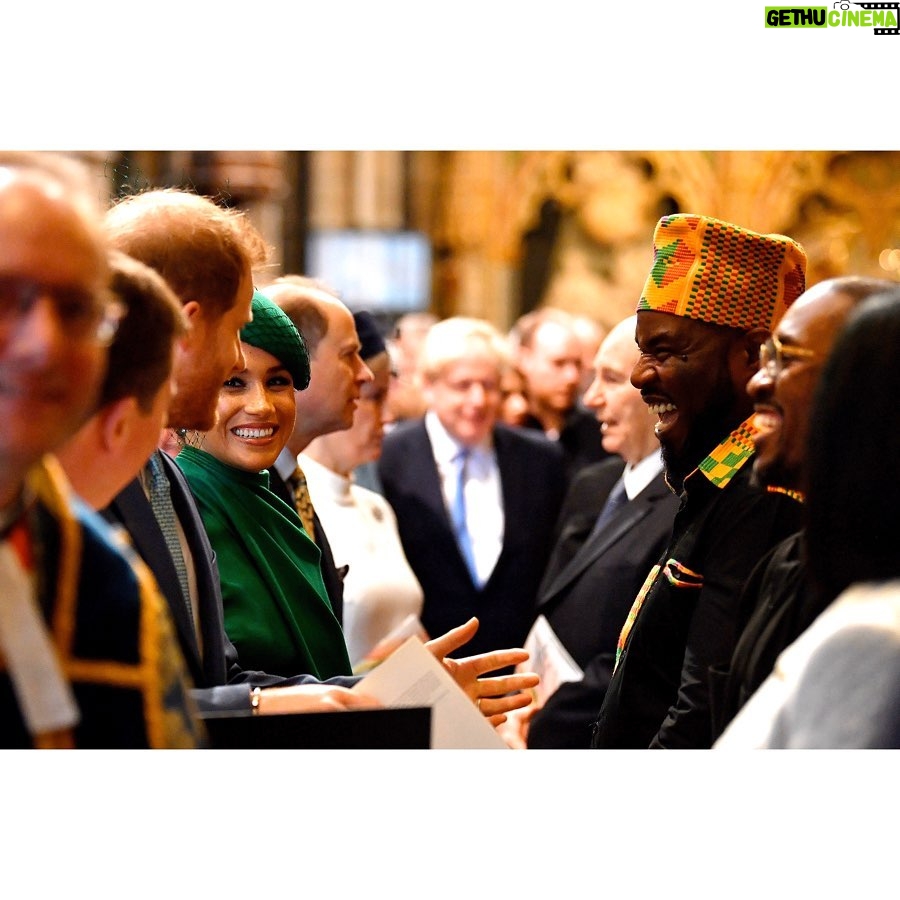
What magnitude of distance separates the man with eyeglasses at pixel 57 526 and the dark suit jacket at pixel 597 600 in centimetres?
231

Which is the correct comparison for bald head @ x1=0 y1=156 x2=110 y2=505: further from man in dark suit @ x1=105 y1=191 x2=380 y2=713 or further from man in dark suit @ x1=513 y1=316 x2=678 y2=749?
man in dark suit @ x1=513 y1=316 x2=678 y2=749

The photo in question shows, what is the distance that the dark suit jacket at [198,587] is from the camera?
2289 millimetres

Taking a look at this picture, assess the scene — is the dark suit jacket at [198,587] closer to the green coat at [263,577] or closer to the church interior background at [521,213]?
the green coat at [263,577]

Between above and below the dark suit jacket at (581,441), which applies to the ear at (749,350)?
above

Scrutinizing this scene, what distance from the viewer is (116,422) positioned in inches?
75.3

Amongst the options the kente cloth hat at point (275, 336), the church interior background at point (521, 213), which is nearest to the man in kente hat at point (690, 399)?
the kente cloth hat at point (275, 336)

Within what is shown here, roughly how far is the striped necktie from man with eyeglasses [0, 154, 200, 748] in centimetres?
153

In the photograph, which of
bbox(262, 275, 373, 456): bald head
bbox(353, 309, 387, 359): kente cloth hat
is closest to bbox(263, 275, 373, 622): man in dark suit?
bbox(262, 275, 373, 456): bald head

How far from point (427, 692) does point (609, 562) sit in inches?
76.3

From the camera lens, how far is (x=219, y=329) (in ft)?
8.01

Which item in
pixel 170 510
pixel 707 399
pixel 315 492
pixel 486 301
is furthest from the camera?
pixel 486 301
